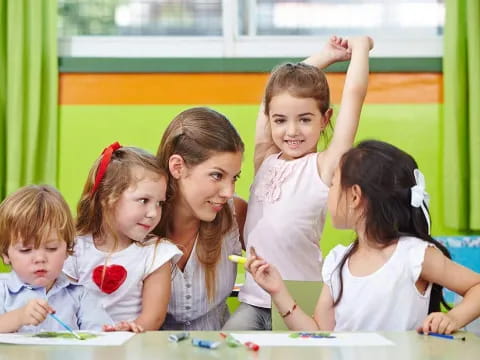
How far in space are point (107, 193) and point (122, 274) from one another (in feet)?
0.67

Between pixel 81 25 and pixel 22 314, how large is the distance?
2533mm

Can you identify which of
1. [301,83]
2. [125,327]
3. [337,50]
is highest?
[337,50]

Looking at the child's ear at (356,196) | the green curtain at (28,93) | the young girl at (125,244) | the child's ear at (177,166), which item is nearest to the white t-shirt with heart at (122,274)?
the young girl at (125,244)

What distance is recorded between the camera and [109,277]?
6.23ft

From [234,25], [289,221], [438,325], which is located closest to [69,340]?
[438,325]

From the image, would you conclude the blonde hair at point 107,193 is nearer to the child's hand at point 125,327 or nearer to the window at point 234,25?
the child's hand at point 125,327

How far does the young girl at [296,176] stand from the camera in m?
2.12

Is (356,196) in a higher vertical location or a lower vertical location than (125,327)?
higher

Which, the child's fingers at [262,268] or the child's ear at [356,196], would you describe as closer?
the child's fingers at [262,268]

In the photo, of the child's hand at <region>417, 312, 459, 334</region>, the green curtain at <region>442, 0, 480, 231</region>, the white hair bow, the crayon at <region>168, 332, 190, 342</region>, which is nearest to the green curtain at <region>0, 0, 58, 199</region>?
the green curtain at <region>442, 0, 480, 231</region>

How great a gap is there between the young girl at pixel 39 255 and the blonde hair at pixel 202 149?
0.38 meters

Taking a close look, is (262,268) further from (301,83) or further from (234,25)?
(234,25)

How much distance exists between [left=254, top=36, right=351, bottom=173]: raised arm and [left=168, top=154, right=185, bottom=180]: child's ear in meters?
0.34

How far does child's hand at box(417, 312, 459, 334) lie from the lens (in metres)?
1.44
